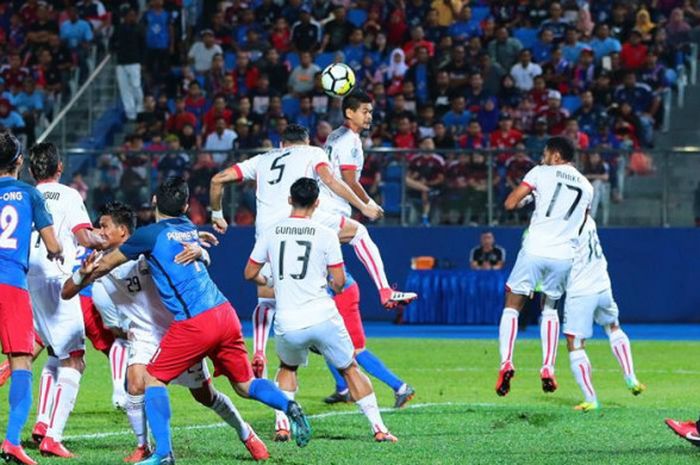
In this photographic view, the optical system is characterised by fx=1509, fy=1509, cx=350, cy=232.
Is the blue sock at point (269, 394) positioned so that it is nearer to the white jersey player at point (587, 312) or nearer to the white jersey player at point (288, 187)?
the white jersey player at point (288, 187)

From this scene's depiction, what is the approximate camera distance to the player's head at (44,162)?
1123cm

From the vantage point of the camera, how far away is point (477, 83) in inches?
1030

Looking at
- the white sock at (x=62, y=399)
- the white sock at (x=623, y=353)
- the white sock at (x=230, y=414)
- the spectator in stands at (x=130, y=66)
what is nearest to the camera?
the white sock at (x=230, y=414)

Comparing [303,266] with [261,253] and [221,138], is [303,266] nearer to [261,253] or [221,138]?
[261,253]

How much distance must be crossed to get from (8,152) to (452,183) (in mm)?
13960

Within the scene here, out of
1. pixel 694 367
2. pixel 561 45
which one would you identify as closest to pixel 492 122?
pixel 561 45

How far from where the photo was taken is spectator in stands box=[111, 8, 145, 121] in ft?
92.7

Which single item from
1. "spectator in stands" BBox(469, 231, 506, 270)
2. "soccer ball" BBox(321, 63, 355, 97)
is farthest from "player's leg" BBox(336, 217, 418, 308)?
"spectator in stands" BBox(469, 231, 506, 270)

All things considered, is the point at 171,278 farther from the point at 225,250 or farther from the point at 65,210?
the point at 225,250

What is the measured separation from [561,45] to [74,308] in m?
17.6

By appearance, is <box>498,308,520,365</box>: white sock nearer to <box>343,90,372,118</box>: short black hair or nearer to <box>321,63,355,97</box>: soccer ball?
<box>343,90,372,118</box>: short black hair

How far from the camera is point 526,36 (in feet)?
91.2

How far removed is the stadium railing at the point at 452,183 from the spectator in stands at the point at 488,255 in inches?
14.9

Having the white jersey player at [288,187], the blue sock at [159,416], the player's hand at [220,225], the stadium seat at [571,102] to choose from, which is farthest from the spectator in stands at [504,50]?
the blue sock at [159,416]
